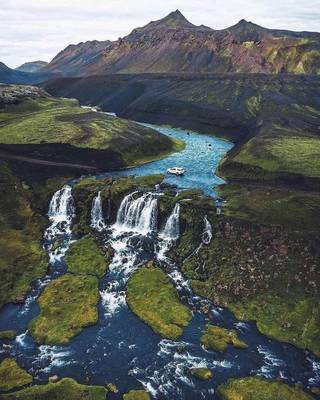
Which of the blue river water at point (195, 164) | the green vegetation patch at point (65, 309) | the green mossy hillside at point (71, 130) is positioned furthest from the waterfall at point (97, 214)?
the green mossy hillside at point (71, 130)

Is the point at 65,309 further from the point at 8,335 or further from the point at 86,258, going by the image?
the point at 86,258

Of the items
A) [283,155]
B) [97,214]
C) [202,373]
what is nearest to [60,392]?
[202,373]

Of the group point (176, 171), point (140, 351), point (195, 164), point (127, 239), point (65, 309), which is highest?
point (176, 171)

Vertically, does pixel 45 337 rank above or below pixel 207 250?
below

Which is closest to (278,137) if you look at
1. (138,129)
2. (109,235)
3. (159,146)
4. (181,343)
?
(159,146)

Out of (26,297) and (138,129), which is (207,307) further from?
(138,129)

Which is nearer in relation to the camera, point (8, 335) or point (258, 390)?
point (258, 390)

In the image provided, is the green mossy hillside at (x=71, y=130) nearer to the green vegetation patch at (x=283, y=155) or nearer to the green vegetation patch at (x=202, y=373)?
the green vegetation patch at (x=283, y=155)
